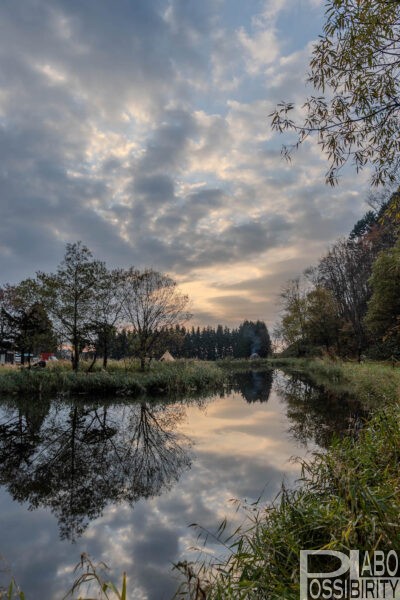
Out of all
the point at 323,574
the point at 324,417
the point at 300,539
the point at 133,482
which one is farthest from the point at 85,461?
the point at 324,417

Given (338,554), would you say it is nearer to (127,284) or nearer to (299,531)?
(299,531)

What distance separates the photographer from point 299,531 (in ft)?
9.96

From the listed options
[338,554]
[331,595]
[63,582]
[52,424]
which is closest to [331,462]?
[338,554]

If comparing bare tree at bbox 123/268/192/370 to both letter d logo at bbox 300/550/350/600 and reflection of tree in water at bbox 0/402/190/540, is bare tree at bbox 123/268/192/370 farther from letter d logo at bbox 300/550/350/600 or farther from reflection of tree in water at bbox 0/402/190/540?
letter d logo at bbox 300/550/350/600

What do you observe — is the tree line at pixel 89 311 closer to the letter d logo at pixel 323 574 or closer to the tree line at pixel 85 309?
the tree line at pixel 85 309

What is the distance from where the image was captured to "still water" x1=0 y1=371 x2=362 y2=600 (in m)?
3.74

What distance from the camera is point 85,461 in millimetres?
7188

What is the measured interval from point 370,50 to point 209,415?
37.8 ft

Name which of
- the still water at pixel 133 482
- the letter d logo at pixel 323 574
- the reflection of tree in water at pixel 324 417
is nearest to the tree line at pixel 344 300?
the reflection of tree in water at pixel 324 417

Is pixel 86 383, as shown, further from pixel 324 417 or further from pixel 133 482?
pixel 133 482

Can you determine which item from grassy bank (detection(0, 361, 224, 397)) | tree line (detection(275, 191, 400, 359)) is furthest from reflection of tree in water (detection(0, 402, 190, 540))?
tree line (detection(275, 191, 400, 359))

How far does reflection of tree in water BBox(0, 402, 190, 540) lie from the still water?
2 centimetres

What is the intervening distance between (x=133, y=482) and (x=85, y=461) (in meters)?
1.72

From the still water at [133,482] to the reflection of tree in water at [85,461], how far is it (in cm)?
2
